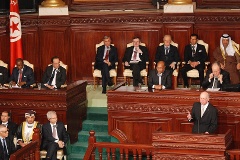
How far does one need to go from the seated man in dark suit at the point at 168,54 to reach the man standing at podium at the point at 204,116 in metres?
3.29

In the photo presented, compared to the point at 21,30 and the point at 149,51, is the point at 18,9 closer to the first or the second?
the point at 21,30

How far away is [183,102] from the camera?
1212cm

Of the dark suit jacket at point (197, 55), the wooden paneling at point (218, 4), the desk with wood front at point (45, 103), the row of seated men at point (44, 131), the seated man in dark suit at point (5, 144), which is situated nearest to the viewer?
the seated man in dark suit at point (5, 144)

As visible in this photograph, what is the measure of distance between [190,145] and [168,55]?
4354 millimetres

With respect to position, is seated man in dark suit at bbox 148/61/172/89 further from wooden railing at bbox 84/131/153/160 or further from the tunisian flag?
the tunisian flag

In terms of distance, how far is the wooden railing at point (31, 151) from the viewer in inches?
429

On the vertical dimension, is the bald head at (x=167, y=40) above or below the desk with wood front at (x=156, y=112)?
above

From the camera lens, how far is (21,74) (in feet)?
46.5

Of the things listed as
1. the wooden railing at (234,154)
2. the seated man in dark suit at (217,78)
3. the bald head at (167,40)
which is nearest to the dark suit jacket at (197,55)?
the bald head at (167,40)

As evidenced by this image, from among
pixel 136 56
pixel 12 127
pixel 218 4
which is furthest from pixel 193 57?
pixel 12 127

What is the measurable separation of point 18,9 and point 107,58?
2042mm

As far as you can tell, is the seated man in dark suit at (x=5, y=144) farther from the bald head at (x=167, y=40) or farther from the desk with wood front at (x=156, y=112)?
the bald head at (x=167, y=40)

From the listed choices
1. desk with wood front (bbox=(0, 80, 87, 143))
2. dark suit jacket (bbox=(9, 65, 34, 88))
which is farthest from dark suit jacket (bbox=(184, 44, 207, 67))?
dark suit jacket (bbox=(9, 65, 34, 88))

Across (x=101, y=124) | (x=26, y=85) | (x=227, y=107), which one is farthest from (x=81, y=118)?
(x=227, y=107)
